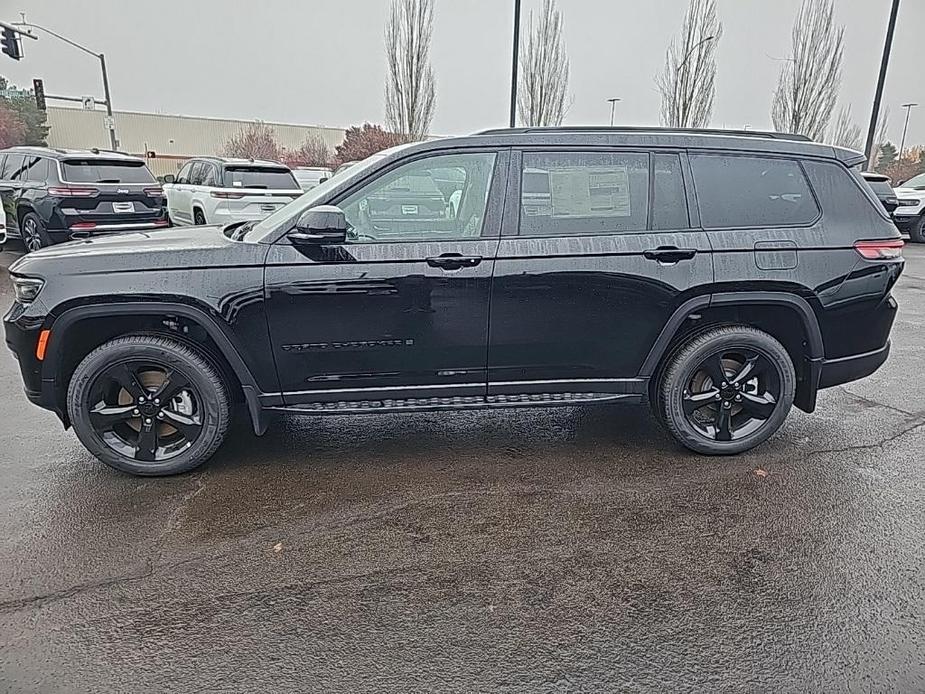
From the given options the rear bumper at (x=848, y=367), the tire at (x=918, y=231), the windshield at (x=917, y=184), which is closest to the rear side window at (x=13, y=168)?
the rear bumper at (x=848, y=367)

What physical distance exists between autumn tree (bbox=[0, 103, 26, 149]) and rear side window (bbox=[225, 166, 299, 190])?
→ 4116cm

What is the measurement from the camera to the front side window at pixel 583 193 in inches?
140

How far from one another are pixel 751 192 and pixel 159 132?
70.9 metres

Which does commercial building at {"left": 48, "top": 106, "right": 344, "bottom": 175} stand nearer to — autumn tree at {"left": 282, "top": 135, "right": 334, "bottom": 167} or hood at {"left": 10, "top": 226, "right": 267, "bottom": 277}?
autumn tree at {"left": 282, "top": 135, "right": 334, "bottom": 167}

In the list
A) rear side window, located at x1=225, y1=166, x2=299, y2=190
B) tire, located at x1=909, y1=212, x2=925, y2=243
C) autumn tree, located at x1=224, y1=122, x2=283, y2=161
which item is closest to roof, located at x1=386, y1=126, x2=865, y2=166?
rear side window, located at x1=225, y1=166, x2=299, y2=190

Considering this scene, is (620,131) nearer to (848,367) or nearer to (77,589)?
(848,367)

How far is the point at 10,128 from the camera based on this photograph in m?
44.1

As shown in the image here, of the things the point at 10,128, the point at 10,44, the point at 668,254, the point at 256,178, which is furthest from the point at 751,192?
the point at 10,128

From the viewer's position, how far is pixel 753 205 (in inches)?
146

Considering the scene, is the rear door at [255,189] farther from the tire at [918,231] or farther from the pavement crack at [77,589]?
the tire at [918,231]

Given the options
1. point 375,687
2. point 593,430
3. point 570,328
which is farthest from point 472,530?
point 593,430

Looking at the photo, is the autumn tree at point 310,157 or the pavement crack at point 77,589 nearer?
the pavement crack at point 77,589

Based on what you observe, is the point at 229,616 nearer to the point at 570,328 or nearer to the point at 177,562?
the point at 177,562

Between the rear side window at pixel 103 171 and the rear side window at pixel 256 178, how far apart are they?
131cm
